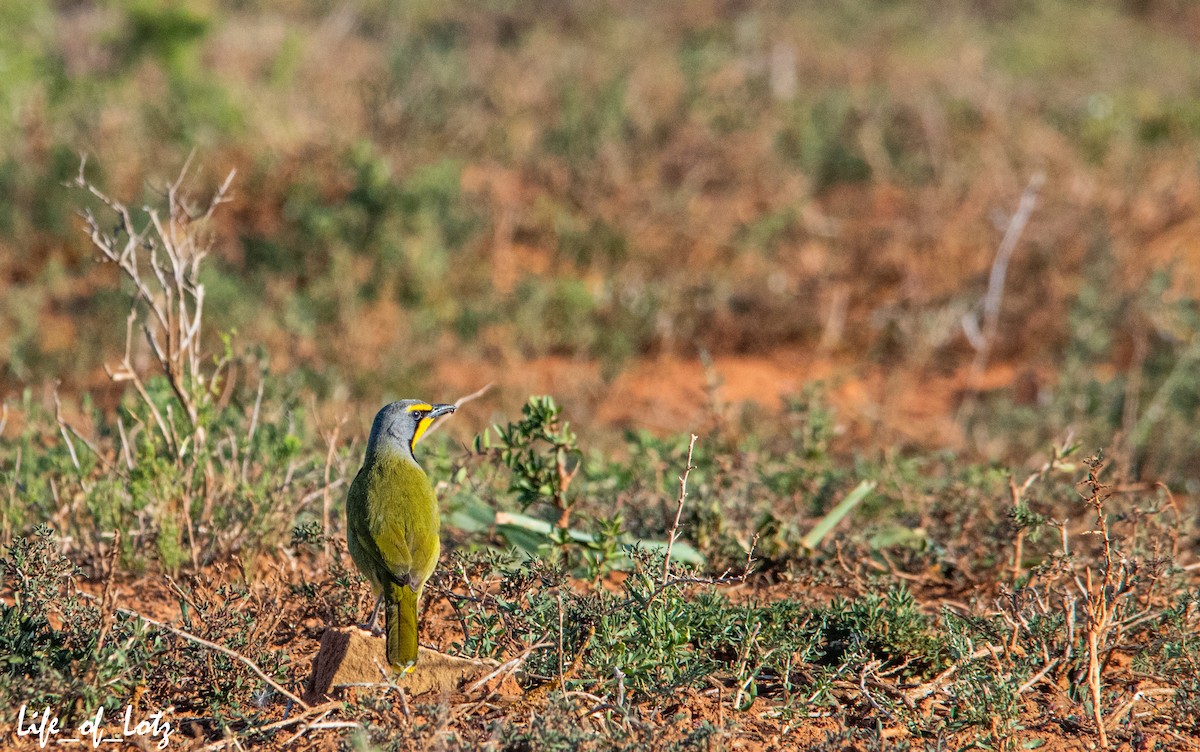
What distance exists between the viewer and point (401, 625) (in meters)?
3.42

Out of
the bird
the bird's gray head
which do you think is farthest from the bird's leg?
the bird's gray head

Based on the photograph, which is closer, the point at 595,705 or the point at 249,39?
the point at 595,705

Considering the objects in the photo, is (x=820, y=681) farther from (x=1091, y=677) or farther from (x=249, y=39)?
(x=249, y=39)

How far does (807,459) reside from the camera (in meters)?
5.30

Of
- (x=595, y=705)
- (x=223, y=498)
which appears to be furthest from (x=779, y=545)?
(x=223, y=498)

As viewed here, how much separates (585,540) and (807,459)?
1376 millimetres

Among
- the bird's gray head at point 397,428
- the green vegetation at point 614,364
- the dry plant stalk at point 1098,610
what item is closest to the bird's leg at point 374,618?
the green vegetation at point 614,364

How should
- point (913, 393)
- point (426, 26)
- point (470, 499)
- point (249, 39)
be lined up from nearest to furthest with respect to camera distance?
point (470, 499) → point (913, 393) → point (249, 39) → point (426, 26)

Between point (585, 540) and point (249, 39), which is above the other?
point (249, 39)

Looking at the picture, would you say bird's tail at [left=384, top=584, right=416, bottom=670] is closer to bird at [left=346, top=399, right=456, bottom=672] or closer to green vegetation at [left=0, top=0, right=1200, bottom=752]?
bird at [left=346, top=399, right=456, bottom=672]

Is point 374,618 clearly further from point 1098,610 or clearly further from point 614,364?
point 614,364

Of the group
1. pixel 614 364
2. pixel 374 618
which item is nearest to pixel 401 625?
pixel 374 618

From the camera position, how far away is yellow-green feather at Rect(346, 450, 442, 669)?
3.44 meters

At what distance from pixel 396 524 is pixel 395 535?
1.7 inches
